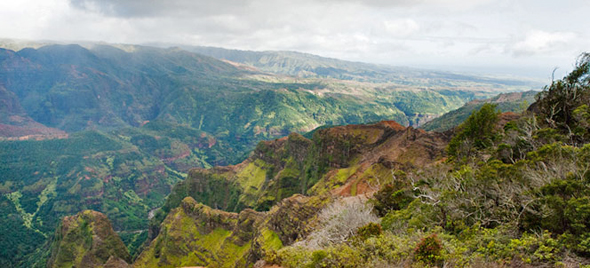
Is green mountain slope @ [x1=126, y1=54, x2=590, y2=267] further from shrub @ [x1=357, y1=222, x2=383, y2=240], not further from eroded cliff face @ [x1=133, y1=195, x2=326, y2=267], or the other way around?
eroded cliff face @ [x1=133, y1=195, x2=326, y2=267]

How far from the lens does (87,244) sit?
106 metres

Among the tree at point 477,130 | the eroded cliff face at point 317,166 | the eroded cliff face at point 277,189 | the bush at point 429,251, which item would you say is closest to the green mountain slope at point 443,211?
the bush at point 429,251

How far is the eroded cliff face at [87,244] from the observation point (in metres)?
102

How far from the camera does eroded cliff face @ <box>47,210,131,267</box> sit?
101562 mm

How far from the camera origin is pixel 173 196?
165625 mm

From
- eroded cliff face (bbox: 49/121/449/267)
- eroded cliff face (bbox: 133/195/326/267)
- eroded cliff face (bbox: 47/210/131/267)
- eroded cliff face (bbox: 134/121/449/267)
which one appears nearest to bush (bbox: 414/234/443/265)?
eroded cliff face (bbox: 49/121/449/267)

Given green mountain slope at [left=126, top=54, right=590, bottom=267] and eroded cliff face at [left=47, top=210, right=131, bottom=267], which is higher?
green mountain slope at [left=126, top=54, right=590, bottom=267]

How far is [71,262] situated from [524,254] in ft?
432

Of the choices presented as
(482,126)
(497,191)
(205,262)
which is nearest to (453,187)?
(497,191)

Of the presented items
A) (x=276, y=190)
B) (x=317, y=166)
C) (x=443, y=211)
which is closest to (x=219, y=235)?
(x=276, y=190)

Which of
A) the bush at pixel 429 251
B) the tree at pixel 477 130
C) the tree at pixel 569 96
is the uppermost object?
the tree at pixel 569 96

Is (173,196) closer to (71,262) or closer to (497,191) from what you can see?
(71,262)

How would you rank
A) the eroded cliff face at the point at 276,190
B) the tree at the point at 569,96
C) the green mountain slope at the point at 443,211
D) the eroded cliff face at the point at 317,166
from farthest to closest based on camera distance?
1. the eroded cliff face at the point at 317,166
2. the eroded cliff face at the point at 276,190
3. the tree at the point at 569,96
4. the green mountain slope at the point at 443,211

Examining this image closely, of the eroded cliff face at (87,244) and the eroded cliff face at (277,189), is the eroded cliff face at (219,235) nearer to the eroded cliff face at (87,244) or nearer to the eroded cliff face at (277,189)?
the eroded cliff face at (277,189)
